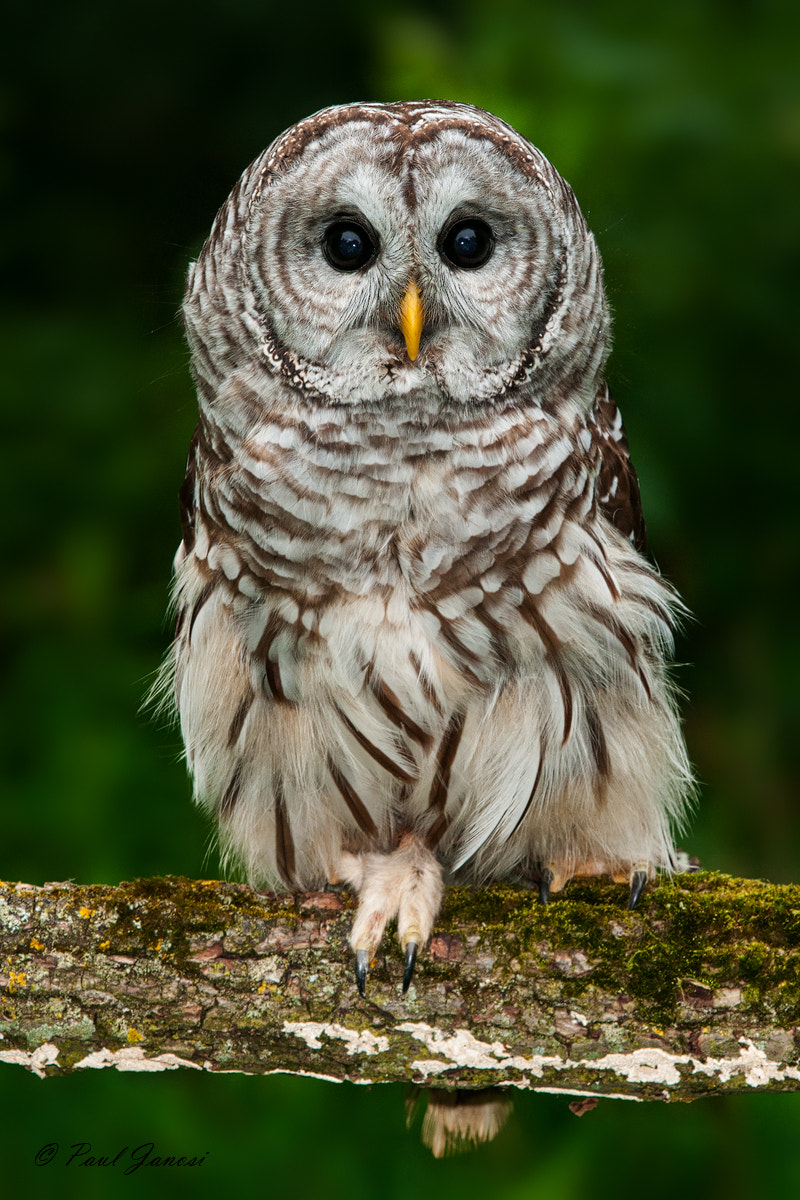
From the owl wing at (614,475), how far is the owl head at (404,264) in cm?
17

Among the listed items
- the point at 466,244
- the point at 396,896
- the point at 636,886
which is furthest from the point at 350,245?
the point at 636,886

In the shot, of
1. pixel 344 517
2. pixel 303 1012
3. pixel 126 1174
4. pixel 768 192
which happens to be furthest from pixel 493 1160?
pixel 768 192

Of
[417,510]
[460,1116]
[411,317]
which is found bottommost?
[460,1116]

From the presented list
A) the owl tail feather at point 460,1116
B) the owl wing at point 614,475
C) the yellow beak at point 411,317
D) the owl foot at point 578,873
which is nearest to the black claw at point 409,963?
the owl foot at point 578,873

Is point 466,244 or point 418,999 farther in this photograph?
point 466,244

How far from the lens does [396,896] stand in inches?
95.7

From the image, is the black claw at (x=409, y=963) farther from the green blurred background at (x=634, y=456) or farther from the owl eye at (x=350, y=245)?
the owl eye at (x=350, y=245)

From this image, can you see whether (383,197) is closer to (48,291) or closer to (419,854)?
(419,854)

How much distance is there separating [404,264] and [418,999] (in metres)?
1.37

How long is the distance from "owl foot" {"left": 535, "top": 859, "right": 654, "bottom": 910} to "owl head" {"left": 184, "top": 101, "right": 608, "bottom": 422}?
38.6 inches

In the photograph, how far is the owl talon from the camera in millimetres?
2271

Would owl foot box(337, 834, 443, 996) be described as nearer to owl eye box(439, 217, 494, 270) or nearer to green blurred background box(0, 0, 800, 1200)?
green blurred background box(0, 0, 800, 1200)

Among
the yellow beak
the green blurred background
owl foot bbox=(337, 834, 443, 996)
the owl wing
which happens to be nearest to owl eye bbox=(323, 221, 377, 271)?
the yellow beak

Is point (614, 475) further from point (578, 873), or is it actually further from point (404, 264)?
point (578, 873)
